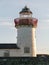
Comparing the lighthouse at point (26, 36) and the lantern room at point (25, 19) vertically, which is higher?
the lantern room at point (25, 19)

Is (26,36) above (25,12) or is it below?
below

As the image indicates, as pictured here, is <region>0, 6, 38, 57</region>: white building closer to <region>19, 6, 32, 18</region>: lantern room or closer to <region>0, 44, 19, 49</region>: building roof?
<region>0, 44, 19, 49</region>: building roof

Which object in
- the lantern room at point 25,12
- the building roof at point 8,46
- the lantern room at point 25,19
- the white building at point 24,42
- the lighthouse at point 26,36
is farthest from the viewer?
the lantern room at point 25,12

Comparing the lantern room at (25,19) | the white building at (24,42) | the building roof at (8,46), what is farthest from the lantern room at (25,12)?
the building roof at (8,46)

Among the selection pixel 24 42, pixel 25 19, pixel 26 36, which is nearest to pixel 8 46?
pixel 24 42

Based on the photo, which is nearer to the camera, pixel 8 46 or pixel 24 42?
pixel 24 42

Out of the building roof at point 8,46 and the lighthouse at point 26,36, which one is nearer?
the building roof at point 8,46

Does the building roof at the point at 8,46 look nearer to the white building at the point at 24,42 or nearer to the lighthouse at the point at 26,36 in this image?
the white building at the point at 24,42

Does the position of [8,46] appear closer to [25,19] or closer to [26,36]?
→ [26,36]

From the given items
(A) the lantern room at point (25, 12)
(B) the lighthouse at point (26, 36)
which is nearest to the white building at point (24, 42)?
(B) the lighthouse at point (26, 36)

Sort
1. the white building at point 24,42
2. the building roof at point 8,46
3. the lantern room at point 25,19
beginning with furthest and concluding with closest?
the lantern room at point 25,19
the building roof at point 8,46
the white building at point 24,42

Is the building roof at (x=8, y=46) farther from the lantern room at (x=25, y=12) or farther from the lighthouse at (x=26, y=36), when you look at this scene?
the lantern room at (x=25, y=12)

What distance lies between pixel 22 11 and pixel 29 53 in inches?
214

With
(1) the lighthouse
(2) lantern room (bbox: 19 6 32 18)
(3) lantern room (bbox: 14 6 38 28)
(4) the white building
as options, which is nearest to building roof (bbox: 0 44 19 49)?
(4) the white building
